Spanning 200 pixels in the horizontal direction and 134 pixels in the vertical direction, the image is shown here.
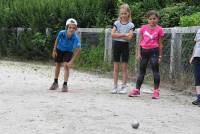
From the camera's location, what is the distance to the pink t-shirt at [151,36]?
10602 mm

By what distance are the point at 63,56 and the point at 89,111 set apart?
3.31m

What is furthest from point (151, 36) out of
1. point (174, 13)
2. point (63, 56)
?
point (174, 13)

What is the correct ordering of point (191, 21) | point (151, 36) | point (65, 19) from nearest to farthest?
point (151, 36) < point (191, 21) < point (65, 19)

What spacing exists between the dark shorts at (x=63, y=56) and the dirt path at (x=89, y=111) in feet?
1.96

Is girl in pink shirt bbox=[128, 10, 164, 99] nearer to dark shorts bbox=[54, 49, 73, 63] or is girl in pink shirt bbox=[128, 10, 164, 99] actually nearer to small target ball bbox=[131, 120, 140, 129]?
dark shorts bbox=[54, 49, 73, 63]

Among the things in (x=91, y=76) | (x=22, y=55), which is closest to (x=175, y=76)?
(x=91, y=76)

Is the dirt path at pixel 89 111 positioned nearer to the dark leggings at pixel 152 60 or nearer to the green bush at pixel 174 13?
the dark leggings at pixel 152 60

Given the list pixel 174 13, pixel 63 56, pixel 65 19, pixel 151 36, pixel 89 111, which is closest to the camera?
pixel 89 111

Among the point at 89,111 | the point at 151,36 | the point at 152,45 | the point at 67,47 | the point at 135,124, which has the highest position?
the point at 151,36

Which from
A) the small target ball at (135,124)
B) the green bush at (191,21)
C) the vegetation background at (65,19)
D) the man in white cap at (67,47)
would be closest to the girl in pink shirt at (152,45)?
the man in white cap at (67,47)

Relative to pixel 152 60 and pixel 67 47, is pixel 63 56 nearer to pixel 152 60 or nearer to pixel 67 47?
pixel 67 47

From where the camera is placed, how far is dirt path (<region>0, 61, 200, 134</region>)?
731 cm

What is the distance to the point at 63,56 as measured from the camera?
11664 mm

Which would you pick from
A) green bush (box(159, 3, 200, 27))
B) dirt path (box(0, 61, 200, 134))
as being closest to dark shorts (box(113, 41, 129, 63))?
dirt path (box(0, 61, 200, 134))
